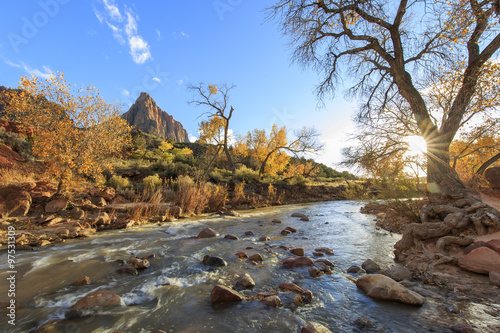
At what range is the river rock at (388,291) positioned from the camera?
264cm

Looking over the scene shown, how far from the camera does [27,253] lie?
15.3 ft

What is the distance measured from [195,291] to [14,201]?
813 centimetres

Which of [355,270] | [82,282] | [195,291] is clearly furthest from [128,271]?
[355,270]

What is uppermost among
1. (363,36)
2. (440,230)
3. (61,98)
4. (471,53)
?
(363,36)

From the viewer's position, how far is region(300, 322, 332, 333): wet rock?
2128 mm

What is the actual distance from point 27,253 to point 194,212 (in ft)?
20.6

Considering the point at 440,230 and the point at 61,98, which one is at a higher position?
the point at 61,98

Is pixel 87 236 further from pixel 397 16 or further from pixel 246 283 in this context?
pixel 397 16

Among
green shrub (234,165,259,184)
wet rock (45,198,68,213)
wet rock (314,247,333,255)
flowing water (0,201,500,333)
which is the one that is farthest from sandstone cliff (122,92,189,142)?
wet rock (314,247,333,255)

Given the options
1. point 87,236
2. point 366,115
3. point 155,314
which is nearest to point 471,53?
point 366,115

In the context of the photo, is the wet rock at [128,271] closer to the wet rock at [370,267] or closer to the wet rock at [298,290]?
the wet rock at [298,290]

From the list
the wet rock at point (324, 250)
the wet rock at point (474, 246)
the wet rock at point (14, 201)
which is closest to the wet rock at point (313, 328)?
the wet rock at point (324, 250)

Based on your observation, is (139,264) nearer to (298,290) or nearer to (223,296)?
(223,296)

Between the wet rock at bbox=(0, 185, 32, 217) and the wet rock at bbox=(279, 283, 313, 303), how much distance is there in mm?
8586
